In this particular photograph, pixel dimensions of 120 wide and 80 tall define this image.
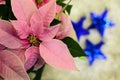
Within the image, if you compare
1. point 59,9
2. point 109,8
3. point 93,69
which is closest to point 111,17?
point 109,8

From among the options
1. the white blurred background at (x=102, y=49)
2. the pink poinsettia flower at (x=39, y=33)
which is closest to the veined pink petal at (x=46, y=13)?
the pink poinsettia flower at (x=39, y=33)

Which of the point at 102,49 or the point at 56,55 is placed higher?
the point at 56,55

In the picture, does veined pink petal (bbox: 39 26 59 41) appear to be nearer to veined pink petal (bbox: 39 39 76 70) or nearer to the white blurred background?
veined pink petal (bbox: 39 39 76 70)

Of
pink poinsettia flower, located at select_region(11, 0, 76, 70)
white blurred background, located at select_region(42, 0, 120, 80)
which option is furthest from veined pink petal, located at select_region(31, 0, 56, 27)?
white blurred background, located at select_region(42, 0, 120, 80)

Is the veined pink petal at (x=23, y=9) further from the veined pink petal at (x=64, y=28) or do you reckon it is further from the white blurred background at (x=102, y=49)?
the white blurred background at (x=102, y=49)

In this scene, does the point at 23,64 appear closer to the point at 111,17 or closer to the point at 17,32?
the point at 17,32

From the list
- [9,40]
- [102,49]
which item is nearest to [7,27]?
[9,40]

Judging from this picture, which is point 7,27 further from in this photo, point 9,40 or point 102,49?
point 102,49
